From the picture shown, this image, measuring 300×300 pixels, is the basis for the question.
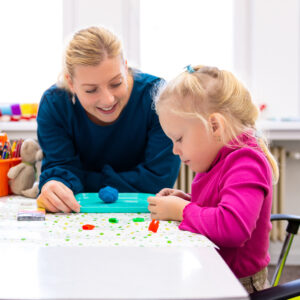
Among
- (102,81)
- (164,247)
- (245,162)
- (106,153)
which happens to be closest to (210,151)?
(245,162)

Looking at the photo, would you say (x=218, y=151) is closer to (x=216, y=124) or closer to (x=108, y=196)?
(x=216, y=124)

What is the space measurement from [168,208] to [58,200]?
268mm

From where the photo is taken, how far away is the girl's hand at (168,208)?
0.91m

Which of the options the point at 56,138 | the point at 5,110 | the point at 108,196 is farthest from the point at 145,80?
the point at 5,110

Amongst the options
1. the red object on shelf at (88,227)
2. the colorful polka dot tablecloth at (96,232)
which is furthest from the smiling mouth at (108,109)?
the red object on shelf at (88,227)

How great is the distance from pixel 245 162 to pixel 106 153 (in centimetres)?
65

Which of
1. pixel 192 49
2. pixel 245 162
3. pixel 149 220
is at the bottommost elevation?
pixel 149 220

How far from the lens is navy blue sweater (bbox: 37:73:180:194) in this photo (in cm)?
131

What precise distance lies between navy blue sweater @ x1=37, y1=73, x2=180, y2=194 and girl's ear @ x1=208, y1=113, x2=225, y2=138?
434 millimetres

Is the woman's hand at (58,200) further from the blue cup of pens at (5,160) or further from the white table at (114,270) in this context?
the blue cup of pens at (5,160)

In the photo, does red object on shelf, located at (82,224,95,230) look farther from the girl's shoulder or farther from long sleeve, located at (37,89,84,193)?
long sleeve, located at (37,89,84,193)

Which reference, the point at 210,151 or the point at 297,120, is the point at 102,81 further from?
the point at 297,120

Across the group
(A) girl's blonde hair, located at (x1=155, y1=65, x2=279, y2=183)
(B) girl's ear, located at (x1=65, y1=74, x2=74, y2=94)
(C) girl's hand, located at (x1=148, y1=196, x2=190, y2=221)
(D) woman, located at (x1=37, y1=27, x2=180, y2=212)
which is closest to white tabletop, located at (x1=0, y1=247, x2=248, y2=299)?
(C) girl's hand, located at (x1=148, y1=196, x2=190, y2=221)

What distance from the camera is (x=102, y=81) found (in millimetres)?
1157
